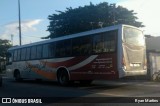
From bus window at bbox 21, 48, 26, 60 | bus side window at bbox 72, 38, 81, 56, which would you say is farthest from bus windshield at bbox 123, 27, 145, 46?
bus window at bbox 21, 48, 26, 60

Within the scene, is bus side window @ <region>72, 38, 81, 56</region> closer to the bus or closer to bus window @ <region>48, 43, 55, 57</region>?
the bus

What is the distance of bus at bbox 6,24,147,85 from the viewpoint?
624 inches

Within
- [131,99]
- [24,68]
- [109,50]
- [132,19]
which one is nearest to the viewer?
[131,99]

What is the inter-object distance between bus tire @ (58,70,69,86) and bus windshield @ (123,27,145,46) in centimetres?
477

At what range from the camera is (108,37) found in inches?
641

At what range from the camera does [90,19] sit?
4412 cm

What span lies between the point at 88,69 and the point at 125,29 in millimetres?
3093

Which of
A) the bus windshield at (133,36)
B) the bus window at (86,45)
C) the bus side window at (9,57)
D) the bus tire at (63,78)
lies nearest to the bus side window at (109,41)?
the bus windshield at (133,36)

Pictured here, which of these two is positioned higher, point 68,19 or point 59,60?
point 68,19

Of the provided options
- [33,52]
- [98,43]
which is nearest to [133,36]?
[98,43]

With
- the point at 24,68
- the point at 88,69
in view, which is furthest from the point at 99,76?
the point at 24,68

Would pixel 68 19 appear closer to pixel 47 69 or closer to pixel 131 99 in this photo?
pixel 47 69

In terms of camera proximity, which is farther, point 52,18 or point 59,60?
point 52,18

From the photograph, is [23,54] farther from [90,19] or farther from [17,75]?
[90,19]
